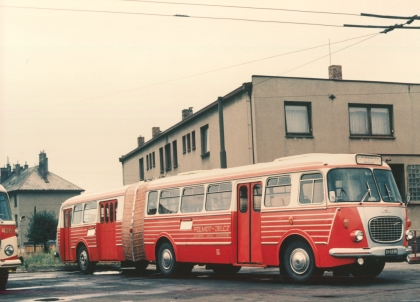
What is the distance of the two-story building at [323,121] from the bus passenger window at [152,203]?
11.1 meters

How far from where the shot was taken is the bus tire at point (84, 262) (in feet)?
82.5

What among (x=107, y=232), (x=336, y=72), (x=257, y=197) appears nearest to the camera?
(x=257, y=197)

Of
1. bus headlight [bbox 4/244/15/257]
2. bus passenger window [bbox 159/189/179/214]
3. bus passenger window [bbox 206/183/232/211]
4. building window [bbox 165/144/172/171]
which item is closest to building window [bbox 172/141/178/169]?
building window [bbox 165/144/172/171]

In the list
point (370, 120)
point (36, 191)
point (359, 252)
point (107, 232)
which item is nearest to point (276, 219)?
point (359, 252)

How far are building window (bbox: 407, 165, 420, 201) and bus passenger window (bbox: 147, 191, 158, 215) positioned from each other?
1824cm

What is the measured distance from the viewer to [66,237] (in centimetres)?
2708

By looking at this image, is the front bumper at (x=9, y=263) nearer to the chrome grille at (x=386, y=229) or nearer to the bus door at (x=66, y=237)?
the chrome grille at (x=386, y=229)

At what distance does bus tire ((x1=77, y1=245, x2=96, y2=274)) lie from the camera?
82.5ft

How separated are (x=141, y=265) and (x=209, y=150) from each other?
658 inches

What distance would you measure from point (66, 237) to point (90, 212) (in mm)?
2361

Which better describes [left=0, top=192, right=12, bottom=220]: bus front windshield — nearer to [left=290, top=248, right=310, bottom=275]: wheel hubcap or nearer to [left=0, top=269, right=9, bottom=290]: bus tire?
[left=0, top=269, right=9, bottom=290]: bus tire

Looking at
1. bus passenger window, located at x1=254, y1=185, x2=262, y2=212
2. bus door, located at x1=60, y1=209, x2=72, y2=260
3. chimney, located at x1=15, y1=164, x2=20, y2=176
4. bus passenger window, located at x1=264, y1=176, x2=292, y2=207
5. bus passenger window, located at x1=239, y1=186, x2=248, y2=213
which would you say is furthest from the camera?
chimney, located at x1=15, y1=164, x2=20, y2=176

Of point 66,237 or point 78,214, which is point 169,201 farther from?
point 66,237

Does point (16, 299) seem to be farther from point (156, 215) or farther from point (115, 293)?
point (156, 215)
